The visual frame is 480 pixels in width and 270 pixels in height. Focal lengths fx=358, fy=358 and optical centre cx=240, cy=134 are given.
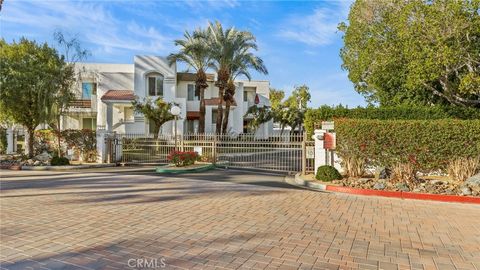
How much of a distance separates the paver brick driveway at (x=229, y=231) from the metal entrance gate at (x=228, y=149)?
7.23 metres

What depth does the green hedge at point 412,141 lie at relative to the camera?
12.3 metres

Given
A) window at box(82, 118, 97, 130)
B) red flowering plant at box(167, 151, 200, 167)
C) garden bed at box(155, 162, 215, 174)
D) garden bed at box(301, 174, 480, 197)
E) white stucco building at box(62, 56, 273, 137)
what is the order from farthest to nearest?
window at box(82, 118, 97, 130) < white stucco building at box(62, 56, 273, 137) < red flowering plant at box(167, 151, 200, 167) < garden bed at box(155, 162, 215, 174) < garden bed at box(301, 174, 480, 197)

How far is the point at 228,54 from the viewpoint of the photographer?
1074 inches

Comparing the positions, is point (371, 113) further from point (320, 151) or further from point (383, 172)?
point (383, 172)

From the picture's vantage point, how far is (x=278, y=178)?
14484mm

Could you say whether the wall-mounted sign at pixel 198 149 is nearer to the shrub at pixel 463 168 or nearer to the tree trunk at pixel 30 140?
the tree trunk at pixel 30 140

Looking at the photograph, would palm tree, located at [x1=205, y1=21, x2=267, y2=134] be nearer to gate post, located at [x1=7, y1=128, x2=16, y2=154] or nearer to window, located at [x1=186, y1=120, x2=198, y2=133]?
window, located at [x1=186, y1=120, x2=198, y2=133]

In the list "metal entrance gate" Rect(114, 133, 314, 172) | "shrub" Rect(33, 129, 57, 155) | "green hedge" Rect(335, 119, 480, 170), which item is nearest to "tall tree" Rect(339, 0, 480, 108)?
"green hedge" Rect(335, 119, 480, 170)

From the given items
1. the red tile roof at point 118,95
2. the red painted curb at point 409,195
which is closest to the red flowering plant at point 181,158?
the red painted curb at point 409,195

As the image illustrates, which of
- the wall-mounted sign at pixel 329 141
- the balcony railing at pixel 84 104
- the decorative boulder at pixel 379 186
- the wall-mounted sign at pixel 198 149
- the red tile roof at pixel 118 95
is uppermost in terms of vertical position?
the red tile roof at pixel 118 95

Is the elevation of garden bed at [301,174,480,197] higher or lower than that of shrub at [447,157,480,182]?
lower

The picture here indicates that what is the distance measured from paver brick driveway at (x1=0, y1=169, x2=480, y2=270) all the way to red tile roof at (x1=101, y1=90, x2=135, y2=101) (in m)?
21.8

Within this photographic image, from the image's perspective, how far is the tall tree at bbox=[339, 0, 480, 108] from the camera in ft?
50.7

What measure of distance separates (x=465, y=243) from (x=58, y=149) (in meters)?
20.0
